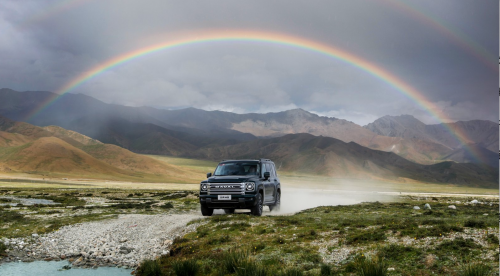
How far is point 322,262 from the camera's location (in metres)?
12.5

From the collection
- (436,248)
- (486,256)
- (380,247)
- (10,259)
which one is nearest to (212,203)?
(10,259)

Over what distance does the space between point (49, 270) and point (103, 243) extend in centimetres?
379

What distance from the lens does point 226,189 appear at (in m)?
23.0

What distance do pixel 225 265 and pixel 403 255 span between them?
5719 mm

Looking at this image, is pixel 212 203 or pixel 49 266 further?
pixel 212 203

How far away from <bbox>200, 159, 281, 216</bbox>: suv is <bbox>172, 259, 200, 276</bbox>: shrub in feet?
32.7

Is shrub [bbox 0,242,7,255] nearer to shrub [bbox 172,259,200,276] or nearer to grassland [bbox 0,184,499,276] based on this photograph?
grassland [bbox 0,184,499,276]

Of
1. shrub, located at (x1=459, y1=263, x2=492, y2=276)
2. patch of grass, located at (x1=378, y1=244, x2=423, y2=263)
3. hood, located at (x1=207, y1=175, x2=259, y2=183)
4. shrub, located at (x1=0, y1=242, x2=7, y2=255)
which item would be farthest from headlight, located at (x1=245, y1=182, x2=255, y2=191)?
shrub, located at (x1=459, y1=263, x2=492, y2=276)

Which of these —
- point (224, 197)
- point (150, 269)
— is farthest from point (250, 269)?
point (224, 197)

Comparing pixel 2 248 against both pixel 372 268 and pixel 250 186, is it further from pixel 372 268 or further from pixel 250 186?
pixel 372 268

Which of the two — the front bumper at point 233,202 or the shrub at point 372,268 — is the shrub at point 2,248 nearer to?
the front bumper at point 233,202

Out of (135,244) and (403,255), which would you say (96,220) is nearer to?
(135,244)

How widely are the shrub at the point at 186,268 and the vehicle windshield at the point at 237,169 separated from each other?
12.5 metres

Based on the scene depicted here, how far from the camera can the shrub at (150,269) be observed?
13086mm
